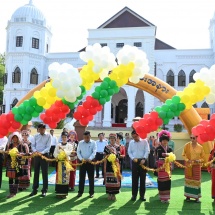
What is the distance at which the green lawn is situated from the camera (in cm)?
559

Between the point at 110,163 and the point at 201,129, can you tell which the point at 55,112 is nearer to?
the point at 110,163

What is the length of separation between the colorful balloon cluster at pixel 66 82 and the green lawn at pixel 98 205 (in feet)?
6.98

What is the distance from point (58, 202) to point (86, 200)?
0.60 metres

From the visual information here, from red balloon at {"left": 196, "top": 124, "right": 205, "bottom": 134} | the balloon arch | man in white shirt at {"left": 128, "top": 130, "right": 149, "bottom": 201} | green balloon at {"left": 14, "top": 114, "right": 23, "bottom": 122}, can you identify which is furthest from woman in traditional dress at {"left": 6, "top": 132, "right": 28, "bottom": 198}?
red balloon at {"left": 196, "top": 124, "right": 205, "bottom": 134}

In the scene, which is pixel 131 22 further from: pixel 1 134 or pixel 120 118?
pixel 1 134

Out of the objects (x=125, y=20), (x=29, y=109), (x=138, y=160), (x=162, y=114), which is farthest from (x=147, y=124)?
(x=125, y=20)

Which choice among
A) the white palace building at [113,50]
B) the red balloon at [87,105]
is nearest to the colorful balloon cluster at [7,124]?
the red balloon at [87,105]

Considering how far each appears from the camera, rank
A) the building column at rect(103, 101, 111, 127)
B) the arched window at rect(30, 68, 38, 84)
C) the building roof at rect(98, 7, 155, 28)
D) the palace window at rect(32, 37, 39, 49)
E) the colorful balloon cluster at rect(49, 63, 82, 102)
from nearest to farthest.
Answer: the colorful balloon cluster at rect(49, 63, 82, 102) → the building column at rect(103, 101, 111, 127) → the building roof at rect(98, 7, 155, 28) → the arched window at rect(30, 68, 38, 84) → the palace window at rect(32, 37, 39, 49)

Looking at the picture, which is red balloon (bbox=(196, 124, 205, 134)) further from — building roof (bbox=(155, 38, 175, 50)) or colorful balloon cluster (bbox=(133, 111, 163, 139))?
building roof (bbox=(155, 38, 175, 50))

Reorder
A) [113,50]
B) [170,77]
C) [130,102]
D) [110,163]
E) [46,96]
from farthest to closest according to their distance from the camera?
1. [170,77]
2. [113,50]
3. [130,102]
4. [110,163]
5. [46,96]

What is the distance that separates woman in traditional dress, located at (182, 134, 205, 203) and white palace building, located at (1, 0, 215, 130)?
17.4 m

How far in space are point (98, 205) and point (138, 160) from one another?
1.26m

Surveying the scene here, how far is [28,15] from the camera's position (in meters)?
26.2

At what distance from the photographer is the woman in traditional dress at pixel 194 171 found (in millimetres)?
6320
